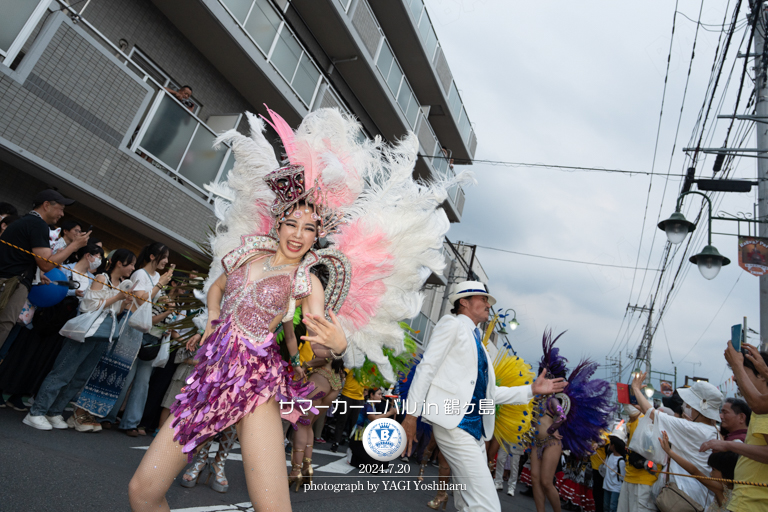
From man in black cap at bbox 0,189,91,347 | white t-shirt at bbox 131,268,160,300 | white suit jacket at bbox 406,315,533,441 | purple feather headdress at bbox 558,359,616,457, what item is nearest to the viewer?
white suit jacket at bbox 406,315,533,441

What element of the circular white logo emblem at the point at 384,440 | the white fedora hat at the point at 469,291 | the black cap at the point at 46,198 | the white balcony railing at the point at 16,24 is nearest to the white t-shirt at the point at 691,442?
the white fedora hat at the point at 469,291

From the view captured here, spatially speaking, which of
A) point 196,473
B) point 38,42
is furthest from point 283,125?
point 38,42

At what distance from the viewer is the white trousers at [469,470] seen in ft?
9.99

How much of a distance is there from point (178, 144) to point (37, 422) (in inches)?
199

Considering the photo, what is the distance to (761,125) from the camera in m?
6.92

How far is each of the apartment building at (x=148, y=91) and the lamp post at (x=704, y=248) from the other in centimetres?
369

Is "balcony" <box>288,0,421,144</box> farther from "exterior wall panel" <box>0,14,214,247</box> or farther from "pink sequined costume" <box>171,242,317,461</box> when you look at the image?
"pink sequined costume" <box>171,242,317,461</box>

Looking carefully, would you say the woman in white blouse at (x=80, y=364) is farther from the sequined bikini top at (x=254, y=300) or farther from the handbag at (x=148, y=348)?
the sequined bikini top at (x=254, y=300)

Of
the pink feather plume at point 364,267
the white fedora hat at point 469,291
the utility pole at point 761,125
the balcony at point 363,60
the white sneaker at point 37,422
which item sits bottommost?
the white sneaker at point 37,422

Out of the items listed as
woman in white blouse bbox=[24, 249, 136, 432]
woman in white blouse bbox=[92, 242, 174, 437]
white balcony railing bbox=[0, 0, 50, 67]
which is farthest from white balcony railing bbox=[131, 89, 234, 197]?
woman in white blouse bbox=[24, 249, 136, 432]

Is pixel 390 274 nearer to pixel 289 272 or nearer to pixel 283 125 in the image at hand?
pixel 289 272

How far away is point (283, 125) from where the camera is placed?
111 inches

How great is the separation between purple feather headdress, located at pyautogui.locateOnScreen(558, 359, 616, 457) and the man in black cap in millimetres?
5700

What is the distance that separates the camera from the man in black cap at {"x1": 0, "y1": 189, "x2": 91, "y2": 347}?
411 centimetres
